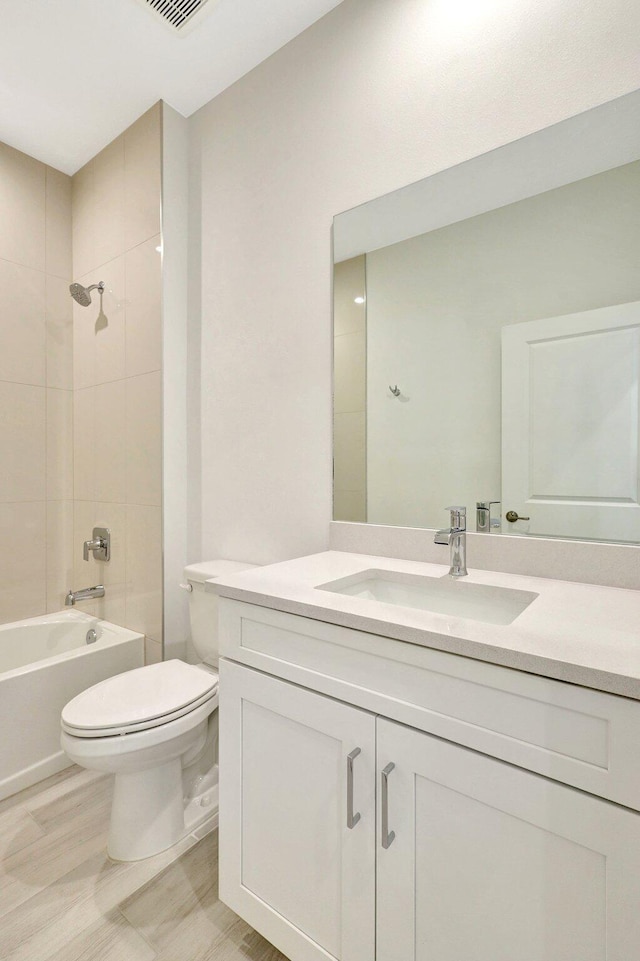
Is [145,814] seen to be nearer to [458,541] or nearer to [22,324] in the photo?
[458,541]

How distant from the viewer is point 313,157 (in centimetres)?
160

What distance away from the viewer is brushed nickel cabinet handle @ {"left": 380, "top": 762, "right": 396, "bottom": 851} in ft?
2.69

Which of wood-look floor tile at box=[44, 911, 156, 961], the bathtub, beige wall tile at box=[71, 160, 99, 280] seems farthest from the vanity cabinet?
beige wall tile at box=[71, 160, 99, 280]

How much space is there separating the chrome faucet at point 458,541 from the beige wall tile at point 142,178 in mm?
1720

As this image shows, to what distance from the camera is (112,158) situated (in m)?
2.22

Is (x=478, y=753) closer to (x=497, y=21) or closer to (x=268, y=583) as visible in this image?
(x=268, y=583)

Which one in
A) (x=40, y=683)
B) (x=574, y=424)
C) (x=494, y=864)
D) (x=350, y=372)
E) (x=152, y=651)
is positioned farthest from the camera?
(x=152, y=651)

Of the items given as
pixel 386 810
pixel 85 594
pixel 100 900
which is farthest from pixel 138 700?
pixel 85 594

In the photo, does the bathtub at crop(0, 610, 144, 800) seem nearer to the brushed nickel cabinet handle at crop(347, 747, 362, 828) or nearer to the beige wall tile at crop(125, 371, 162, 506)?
the beige wall tile at crop(125, 371, 162, 506)

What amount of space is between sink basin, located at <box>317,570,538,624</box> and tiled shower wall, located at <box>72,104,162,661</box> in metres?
1.08

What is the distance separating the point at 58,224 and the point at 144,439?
1.31 m

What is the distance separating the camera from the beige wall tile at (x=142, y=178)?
2.00 m

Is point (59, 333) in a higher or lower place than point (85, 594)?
higher

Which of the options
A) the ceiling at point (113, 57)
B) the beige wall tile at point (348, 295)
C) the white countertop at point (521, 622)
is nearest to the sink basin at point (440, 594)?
the white countertop at point (521, 622)
